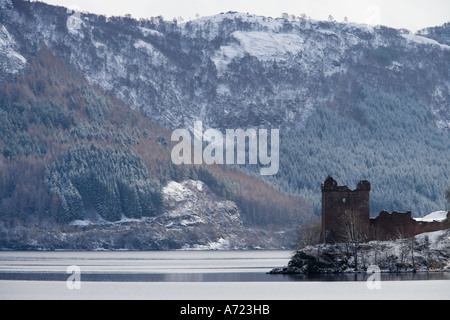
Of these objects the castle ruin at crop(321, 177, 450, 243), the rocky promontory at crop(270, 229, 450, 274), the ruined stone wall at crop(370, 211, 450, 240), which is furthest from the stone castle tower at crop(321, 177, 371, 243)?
the rocky promontory at crop(270, 229, 450, 274)

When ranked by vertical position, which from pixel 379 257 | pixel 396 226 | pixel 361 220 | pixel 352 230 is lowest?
pixel 379 257

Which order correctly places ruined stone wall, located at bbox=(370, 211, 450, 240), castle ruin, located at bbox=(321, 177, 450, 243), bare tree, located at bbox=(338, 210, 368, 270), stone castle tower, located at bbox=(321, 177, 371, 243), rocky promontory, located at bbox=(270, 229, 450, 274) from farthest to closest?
stone castle tower, located at bbox=(321, 177, 371, 243) → castle ruin, located at bbox=(321, 177, 450, 243) → ruined stone wall, located at bbox=(370, 211, 450, 240) → bare tree, located at bbox=(338, 210, 368, 270) → rocky promontory, located at bbox=(270, 229, 450, 274)

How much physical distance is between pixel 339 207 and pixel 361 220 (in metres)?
3.40

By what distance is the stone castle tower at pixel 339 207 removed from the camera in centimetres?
17062

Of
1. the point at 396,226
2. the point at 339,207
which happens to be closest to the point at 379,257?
the point at 396,226

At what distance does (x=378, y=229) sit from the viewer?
170 meters

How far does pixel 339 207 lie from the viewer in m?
172

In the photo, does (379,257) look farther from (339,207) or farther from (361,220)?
(339,207)

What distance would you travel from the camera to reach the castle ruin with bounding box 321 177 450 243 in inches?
6649

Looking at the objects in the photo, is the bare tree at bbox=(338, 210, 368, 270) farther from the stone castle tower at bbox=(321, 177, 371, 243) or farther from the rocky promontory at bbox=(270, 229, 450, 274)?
the rocky promontory at bbox=(270, 229, 450, 274)
